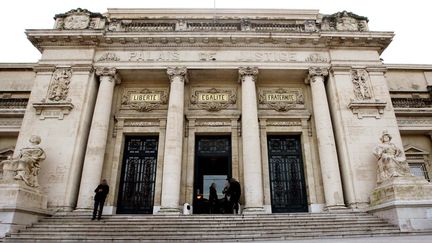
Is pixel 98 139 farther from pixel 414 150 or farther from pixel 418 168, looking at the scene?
pixel 418 168

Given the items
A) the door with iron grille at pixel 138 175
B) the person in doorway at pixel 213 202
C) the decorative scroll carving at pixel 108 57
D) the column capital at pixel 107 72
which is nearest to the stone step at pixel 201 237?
the person in doorway at pixel 213 202

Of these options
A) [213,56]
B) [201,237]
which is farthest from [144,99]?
[201,237]

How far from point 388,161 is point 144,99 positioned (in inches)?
426

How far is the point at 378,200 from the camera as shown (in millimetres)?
10078

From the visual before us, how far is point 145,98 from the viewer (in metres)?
14.3

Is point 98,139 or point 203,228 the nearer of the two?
point 203,228

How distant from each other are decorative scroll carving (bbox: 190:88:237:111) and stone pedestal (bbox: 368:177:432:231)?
7549 millimetres

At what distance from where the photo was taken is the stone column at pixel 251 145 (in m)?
11.2

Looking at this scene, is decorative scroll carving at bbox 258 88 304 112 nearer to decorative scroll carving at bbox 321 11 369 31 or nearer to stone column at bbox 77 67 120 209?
decorative scroll carving at bbox 321 11 369 31

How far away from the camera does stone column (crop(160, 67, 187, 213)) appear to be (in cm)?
1107

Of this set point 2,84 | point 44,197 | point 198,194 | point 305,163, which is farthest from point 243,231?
point 2,84

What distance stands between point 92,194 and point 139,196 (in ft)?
7.25

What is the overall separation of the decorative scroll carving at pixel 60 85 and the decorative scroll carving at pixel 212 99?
567cm

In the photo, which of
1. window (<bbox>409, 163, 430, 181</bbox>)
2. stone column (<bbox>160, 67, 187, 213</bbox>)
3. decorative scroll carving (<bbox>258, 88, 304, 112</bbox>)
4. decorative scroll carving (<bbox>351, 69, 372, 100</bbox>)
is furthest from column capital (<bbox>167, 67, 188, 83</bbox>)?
window (<bbox>409, 163, 430, 181</bbox>)
